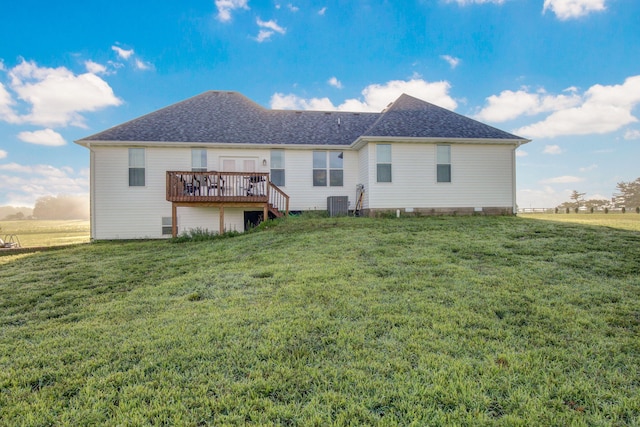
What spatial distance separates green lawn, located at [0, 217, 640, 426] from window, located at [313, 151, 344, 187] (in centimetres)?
788

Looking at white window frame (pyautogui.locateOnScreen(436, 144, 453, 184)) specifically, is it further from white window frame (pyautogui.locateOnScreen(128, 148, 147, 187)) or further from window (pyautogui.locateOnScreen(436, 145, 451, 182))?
white window frame (pyautogui.locateOnScreen(128, 148, 147, 187))

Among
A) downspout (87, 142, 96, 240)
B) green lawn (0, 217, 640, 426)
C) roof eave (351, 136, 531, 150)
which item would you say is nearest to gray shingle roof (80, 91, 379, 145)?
A: downspout (87, 142, 96, 240)

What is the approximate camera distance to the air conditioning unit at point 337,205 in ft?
45.2

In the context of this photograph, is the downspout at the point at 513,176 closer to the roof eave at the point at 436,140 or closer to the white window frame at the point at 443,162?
the roof eave at the point at 436,140

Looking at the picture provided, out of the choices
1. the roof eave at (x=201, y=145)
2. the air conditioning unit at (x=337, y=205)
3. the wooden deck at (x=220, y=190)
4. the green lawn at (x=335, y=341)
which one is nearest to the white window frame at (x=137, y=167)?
the roof eave at (x=201, y=145)

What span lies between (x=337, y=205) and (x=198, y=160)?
619 cm

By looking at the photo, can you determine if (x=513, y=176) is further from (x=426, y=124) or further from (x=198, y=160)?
(x=198, y=160)

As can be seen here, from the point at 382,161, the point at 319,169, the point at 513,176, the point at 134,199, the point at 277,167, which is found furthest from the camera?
the point at 319,169

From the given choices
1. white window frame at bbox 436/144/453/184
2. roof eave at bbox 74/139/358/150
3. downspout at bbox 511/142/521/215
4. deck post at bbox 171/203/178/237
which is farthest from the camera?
downspout at bbox 511/142/521/215

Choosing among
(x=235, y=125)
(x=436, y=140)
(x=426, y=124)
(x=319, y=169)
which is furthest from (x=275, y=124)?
(x=436, y=140)

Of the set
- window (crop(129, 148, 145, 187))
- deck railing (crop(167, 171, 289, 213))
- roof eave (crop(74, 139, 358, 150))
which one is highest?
roof eave (crop(74, 139, 358, 150))

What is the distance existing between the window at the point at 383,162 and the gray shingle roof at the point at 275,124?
57 centimetres

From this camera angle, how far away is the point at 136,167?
44.3 ft

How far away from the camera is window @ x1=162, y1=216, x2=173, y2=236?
13.7 meters
